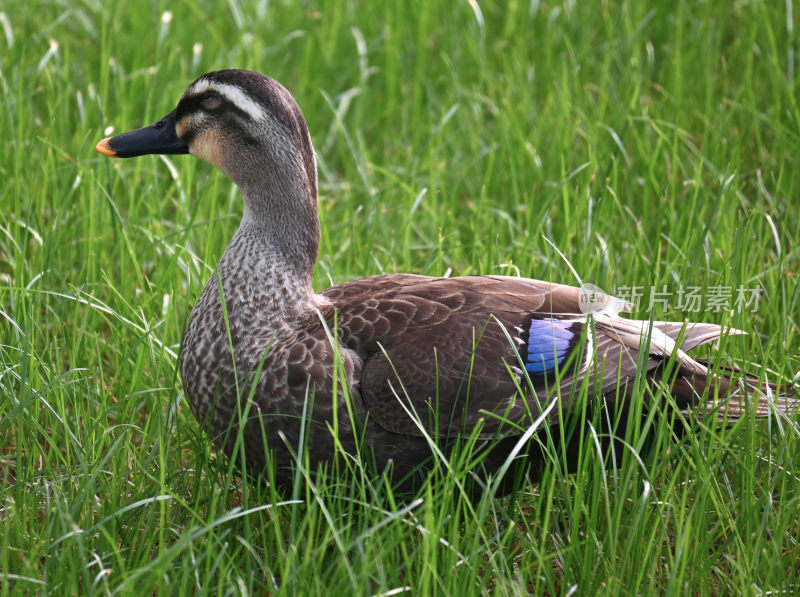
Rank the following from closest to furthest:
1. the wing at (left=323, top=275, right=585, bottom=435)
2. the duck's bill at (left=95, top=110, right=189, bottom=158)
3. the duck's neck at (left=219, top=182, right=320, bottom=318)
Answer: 1. the wing at (left=323, top=275, right=585, bottom=435)
2. the duck's neck at (left=219, top=182, right=320, bottom=318)
3. the duck's bill at (left=95, top=110, right=189, bottom=158)

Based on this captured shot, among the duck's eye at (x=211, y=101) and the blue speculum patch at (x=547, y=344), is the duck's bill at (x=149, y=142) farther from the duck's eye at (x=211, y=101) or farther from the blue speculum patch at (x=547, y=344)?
the blue speculum patch at (x=547, y=344)

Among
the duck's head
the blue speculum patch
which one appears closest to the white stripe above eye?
the duck's head

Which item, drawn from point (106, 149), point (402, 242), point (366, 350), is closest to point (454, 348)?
point (366, 350)

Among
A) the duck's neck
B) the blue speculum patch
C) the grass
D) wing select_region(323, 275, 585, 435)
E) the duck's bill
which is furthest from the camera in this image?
the duck's bill

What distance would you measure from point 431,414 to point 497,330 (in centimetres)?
32

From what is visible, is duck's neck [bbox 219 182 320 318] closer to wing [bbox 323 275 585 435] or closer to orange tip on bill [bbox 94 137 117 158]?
wing [bbox 323 275 585 435]

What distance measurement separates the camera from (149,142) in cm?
Result: 340

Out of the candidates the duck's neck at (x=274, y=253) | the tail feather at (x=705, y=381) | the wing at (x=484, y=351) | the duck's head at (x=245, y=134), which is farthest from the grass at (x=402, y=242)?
the duck's head at (x=245, y=134)

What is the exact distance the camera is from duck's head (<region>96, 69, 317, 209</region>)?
10.5 feet

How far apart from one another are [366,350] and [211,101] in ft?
2.89

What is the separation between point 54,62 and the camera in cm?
561

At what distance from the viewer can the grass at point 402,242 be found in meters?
2.79

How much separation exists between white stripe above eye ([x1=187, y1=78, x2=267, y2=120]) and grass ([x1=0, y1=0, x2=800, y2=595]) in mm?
692

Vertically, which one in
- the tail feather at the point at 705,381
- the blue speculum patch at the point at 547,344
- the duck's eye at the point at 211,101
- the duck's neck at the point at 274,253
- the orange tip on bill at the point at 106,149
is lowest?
the tail feather at the point at 705,381
